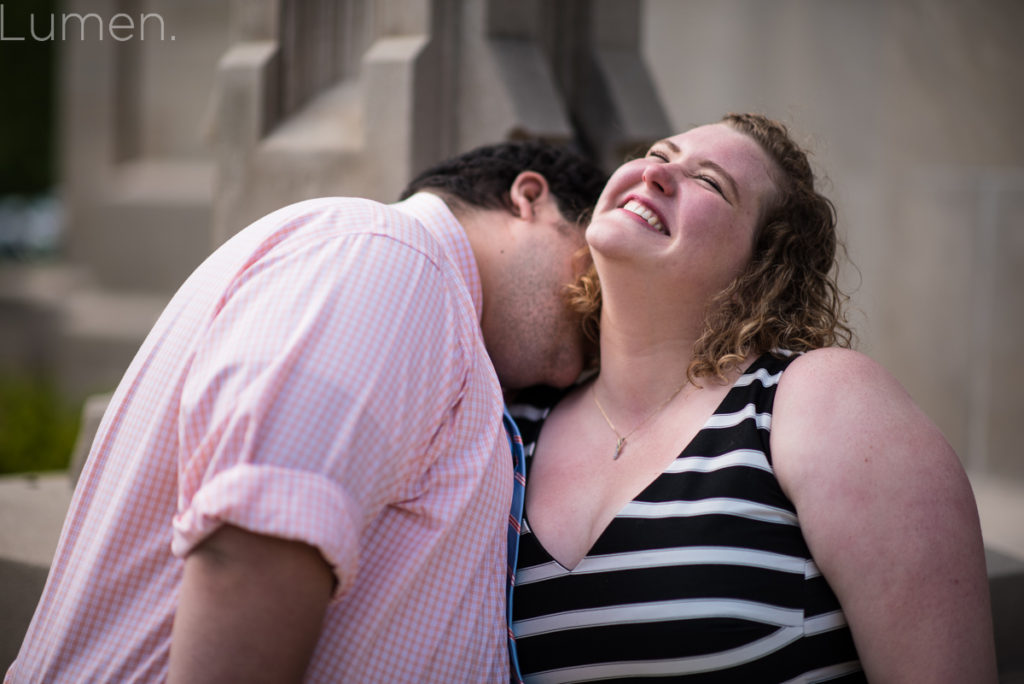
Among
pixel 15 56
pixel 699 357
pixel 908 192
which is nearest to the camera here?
pixel 699 357

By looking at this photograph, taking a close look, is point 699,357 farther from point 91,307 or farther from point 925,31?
point 91,307

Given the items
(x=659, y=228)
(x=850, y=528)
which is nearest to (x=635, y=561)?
(x=850, y=528)

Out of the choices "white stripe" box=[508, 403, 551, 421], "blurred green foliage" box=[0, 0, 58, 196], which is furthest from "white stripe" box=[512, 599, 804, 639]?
"blurred green foliage" box=[0, 0, 58, 196]

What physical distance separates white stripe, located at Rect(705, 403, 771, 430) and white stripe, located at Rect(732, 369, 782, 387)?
69 millimetres

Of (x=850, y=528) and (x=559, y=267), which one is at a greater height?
(x=559, y=267)

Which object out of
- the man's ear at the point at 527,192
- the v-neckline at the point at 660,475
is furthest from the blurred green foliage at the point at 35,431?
the v-neckline at the point at 660,475

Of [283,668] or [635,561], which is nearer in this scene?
[283,668]

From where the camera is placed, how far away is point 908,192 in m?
5.34

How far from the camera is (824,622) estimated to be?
1929 mm

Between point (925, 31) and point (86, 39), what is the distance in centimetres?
685

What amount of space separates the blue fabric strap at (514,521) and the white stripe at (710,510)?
0.25 m

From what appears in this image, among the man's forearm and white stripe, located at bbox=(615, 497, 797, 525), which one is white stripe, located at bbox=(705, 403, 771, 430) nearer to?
white stripe, located at bbox=(615, 497, 797, 525)

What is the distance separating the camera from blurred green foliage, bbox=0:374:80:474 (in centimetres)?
641

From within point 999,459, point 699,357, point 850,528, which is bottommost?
point 999,459
